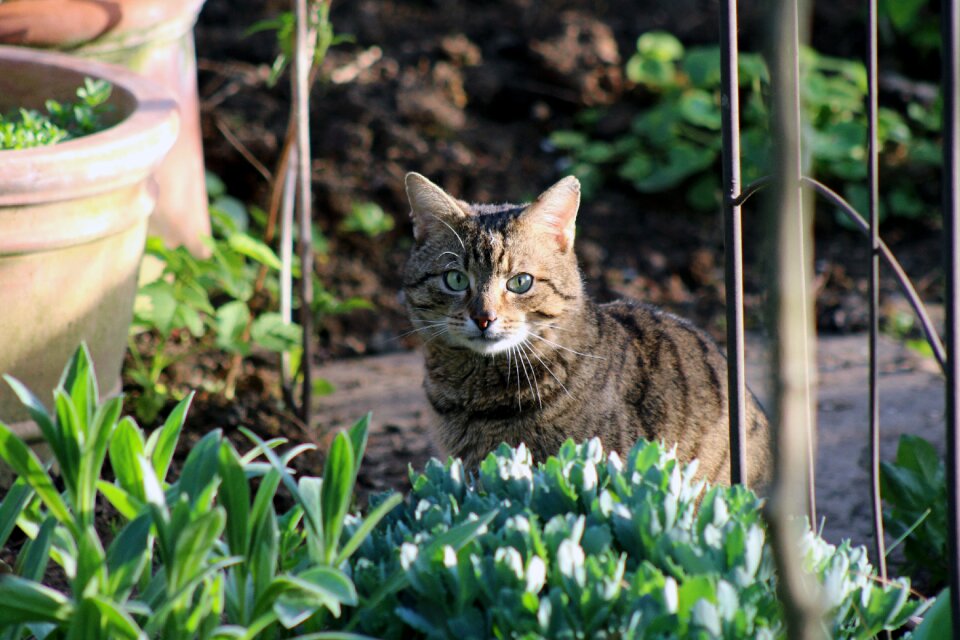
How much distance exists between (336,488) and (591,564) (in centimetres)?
42

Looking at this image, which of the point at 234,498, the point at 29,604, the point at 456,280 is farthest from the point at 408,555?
the point at 456,280

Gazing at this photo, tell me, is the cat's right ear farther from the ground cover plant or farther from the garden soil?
the ground cover plant

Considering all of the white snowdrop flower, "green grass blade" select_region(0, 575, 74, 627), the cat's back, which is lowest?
the cat's back

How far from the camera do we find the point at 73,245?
2.95 m

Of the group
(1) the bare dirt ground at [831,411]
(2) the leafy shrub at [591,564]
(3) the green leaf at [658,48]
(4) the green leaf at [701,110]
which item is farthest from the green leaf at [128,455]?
(3) the green leaf at [658,48]

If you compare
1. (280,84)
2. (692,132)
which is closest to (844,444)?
(692,132)

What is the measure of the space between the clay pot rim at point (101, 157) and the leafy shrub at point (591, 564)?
51.7 inches

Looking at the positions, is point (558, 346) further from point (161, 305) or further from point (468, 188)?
point (468, 188)

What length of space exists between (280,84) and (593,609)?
14.3 feet

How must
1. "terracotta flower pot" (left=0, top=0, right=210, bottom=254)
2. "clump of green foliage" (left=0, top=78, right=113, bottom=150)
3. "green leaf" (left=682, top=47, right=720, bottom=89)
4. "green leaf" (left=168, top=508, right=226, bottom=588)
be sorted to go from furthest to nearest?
"green leaf" (left=682, top=47, right=720, bottom=89) < "terracotta flower pot" (left=0, top=0, right=210, bottom=254) < "clump of green foliage" (left=0, top=78, right=113, bottom=150) < "green leaf" (left=168, top=508, right=226, bottom=588)

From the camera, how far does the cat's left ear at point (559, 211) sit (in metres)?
2.92

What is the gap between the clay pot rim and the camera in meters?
2.78

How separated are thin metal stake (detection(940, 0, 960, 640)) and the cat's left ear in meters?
1.29

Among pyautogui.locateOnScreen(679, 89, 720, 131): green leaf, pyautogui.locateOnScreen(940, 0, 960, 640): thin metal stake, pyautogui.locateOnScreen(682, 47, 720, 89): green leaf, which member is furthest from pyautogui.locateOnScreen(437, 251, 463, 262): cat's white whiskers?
pyautogui.locateOnScreen(682, 47, 720, 89): green leaf
